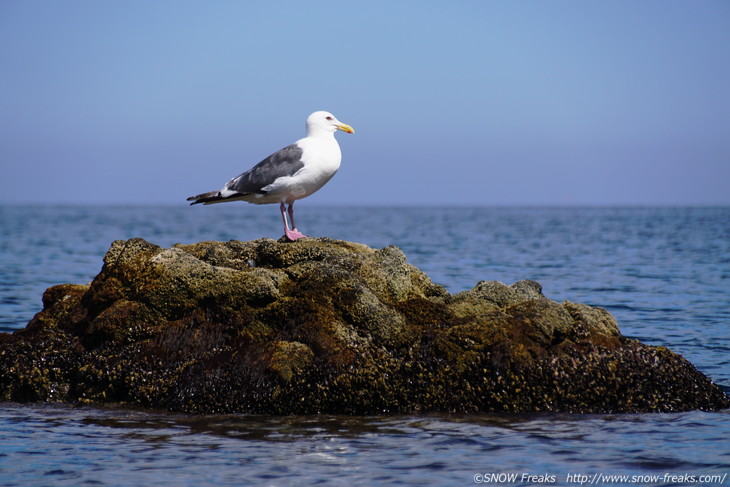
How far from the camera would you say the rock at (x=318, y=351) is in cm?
816

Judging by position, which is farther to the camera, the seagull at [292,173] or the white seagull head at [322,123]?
the white seagull head at [322,123]

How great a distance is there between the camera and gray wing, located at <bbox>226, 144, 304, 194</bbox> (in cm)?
1138

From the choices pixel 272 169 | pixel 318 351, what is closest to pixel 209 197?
pixel 272 169

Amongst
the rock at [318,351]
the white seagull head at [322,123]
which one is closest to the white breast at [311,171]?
the white seagull head at [322,123]

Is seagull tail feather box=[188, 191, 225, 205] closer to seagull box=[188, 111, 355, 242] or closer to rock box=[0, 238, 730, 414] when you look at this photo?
seagull box=[188, 111, 355, 242]

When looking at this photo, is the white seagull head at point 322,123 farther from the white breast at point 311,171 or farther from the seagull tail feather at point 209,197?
the seagull tail feather at point 209,197

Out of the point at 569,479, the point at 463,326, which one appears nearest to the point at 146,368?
the point at 463,326

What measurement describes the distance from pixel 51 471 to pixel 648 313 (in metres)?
12.8

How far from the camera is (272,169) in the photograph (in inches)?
451

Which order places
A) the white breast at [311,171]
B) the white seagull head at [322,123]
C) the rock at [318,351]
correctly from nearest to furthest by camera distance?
the rock at [318,351] → the white breast at [311,171] → the white seagull head at [322,123]

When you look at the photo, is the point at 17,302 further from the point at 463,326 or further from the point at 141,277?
the point at 463,326

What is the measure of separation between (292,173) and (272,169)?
0.29 metres

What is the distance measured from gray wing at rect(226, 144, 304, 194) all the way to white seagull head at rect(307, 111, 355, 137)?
1.40 feet

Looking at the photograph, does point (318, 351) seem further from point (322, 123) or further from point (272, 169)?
point (322, 123)
